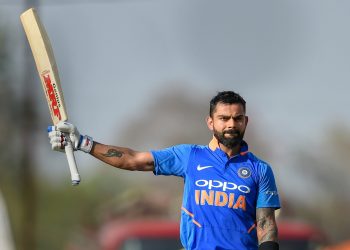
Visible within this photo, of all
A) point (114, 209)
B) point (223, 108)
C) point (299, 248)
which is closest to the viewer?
point (223, 108)

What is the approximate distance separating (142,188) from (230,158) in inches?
552

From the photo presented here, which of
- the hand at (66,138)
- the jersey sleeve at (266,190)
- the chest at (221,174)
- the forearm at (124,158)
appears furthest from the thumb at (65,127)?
the jersey sleeve at (266,190)

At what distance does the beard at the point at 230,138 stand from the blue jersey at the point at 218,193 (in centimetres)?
8

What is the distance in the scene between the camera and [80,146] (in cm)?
654

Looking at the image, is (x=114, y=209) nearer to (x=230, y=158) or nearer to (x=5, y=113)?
(x=5, y=113)

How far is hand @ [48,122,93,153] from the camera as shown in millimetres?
6496

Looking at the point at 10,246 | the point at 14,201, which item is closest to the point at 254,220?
the point at 10,246

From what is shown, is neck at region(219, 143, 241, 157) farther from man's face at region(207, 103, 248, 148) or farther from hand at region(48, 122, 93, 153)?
hand at region(48, 122, 93, 153)

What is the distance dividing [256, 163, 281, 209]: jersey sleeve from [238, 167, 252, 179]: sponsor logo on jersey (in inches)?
2.6

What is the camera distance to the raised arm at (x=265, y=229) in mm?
6434

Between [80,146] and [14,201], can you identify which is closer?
[80,146]

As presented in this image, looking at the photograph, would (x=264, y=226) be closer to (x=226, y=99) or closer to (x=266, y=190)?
(x=266, y=190)

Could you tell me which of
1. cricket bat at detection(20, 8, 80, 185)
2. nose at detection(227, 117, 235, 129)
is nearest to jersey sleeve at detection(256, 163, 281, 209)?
nose at detection(227, 117, 235, 129)

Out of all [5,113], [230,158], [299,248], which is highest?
[5,113]
